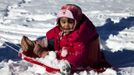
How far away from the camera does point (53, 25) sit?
912cm

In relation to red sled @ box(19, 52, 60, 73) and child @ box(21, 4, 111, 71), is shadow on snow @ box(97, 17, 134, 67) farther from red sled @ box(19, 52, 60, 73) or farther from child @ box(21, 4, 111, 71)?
red sled @ box(19, 52, 60, 73)

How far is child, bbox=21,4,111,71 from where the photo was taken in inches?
215

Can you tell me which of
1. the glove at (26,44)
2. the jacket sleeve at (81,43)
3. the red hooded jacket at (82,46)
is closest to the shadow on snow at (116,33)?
the red hooded jacket at (82,46)

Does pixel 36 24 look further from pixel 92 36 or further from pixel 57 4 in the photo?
pixel 92 36

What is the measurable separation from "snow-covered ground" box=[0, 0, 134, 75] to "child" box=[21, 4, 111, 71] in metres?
0.20

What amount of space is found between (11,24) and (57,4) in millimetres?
2725

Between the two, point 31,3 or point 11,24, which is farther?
point 31,3

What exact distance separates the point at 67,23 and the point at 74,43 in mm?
280

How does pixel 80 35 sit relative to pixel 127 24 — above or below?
above

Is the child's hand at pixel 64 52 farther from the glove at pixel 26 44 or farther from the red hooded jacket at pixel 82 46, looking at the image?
the glove at pixel 26 44

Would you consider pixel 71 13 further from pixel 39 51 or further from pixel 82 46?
pixel 39 51

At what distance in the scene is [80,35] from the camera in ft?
18.3

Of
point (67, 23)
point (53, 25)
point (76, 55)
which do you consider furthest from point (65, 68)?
point (53, 25)

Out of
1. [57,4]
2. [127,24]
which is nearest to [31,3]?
[57,4]
